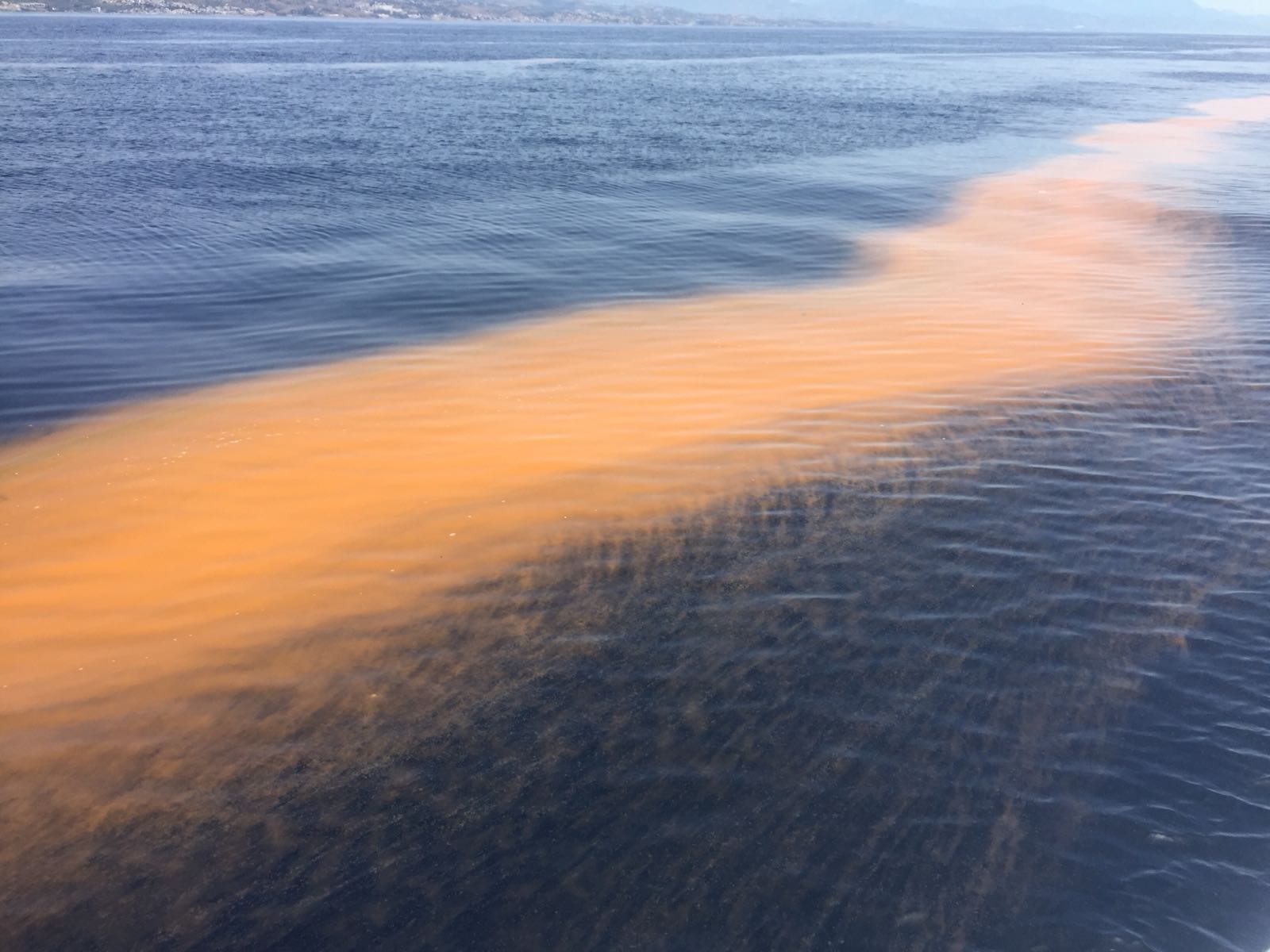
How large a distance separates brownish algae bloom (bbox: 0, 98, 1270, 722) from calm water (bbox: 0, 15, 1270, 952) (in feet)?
0.14

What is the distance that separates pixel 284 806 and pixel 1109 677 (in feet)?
13.9

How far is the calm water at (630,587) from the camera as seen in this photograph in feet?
13.5

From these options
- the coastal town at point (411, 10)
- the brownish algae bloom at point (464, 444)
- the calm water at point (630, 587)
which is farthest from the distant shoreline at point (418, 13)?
the brownish algae bloom at point (464, 444)

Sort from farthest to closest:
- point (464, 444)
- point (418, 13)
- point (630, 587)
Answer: point (418, 13)
point (464, 444)
point (630, 587)

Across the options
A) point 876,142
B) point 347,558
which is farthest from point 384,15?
point 347,558

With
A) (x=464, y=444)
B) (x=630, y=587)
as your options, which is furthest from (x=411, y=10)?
(x=630, y=587)

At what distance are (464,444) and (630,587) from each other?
248cm

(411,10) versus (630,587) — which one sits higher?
(411,10)

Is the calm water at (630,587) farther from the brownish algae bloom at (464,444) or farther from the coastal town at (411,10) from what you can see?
the coastal town at (411,10)

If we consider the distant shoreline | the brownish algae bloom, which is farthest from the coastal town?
the brownish algae bloom

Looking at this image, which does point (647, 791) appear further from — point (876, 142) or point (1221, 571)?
point (876, 142)

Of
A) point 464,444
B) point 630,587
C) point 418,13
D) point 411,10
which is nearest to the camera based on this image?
point 630,587

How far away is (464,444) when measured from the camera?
26.0ft

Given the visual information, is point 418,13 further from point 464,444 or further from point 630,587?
point 630,587
